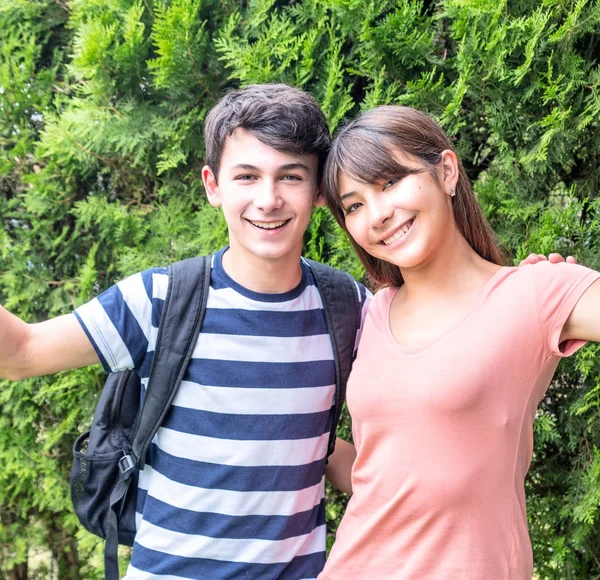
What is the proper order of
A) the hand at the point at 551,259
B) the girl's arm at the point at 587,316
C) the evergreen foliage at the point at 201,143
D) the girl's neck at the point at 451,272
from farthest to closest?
the evergreen foliage at the point at 201,143
the girl's neck at the point at 451,272
the hand at the point at 551,259
the girl's arm at the point at 587,316

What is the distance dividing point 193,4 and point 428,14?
0.95 meters

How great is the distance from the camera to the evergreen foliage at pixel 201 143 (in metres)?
2.08

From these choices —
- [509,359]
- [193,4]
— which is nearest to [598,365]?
[509,359]

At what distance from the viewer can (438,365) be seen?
1502 millimetres

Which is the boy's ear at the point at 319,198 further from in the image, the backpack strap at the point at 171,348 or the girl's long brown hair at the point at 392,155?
the backpack strap at the point at 171,348

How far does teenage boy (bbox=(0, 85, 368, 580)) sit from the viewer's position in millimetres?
1779

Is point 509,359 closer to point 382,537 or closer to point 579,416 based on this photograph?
point 382,537

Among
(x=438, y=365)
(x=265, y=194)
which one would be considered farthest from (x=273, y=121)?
(x=438, y=365)

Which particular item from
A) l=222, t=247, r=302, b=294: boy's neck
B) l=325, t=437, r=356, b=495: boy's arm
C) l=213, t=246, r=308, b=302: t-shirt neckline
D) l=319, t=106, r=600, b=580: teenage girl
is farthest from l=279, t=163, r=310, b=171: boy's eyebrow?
l=325, t=437, r=356, b=495: boy's arm

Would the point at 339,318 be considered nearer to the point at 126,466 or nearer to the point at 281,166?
the point at 281,166

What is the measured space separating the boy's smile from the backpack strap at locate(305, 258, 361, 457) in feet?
0.80

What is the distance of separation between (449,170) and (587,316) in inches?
22.1

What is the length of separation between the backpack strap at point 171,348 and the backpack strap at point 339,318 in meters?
0.40

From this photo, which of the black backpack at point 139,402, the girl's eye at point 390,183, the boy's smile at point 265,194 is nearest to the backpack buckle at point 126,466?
the black backpack at point 139,402
